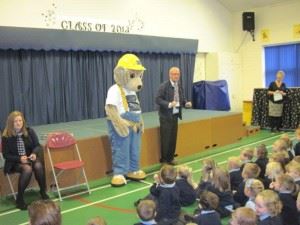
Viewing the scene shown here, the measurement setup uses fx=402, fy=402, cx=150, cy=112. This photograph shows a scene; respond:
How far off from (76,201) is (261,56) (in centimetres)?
813

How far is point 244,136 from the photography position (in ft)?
29.7

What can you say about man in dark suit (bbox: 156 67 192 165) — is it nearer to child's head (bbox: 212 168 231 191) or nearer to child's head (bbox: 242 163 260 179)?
child's head (bbox: 242 163 260 179)

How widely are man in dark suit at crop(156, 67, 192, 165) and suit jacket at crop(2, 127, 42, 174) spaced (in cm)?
217

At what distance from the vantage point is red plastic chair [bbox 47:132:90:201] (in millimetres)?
5176

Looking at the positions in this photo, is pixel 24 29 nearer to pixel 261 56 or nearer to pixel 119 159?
pixel 119 159

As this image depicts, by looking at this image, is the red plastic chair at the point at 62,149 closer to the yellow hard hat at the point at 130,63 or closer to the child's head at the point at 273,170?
the yellow hard hat at the point at 130,63

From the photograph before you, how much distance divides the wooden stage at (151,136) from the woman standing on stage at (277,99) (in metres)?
1.08

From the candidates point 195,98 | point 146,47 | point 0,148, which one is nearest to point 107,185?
point 0,148

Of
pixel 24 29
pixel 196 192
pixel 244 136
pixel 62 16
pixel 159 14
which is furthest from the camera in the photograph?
pixel 159 14

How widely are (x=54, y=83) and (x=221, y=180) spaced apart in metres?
4.77

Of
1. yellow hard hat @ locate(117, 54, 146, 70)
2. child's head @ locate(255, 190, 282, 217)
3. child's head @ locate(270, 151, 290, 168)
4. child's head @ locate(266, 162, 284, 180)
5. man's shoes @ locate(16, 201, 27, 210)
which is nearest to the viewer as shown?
child's head @ locate(255, 190, 282, 217)

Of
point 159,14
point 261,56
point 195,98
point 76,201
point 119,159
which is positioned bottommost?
point 76,201

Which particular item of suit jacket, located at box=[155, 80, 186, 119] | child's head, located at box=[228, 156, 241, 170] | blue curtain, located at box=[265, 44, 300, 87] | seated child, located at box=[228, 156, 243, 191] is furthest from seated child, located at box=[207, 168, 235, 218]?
Answer: blue curtain, located at box=[265, 44, 300, 87]

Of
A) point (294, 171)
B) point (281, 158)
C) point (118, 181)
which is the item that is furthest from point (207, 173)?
point (118, 181)
